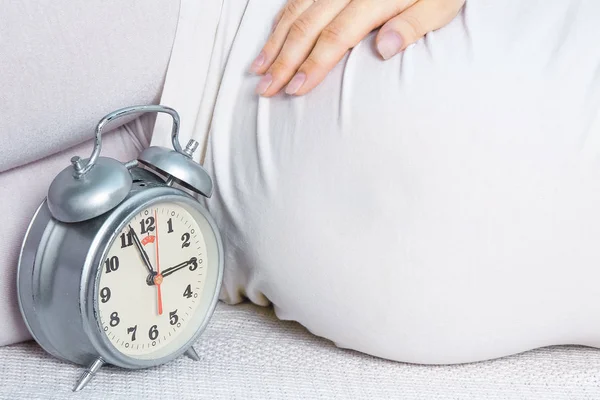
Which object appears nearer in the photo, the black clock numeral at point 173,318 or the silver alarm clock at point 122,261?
the silver alarm clock at point 122,261

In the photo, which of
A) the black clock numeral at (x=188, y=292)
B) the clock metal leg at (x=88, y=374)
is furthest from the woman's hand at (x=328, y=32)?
the clock metal leg at (x=88, y=374)

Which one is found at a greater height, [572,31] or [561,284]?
[572,31]

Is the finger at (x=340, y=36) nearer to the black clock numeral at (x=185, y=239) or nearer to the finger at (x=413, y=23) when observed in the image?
the finger at (x=413, y=23)

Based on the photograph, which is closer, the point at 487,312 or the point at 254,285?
the point at 487,312

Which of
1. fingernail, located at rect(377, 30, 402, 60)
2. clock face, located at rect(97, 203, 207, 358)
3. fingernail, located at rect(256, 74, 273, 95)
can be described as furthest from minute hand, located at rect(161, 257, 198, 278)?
fingernail, located at rect(377, 30, 402, 60)

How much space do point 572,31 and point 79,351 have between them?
2.06 ft

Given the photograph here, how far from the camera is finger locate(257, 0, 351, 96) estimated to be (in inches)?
35.8

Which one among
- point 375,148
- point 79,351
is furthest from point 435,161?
point 79,351

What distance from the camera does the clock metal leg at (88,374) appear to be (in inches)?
33.2

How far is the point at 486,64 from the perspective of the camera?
0.84 m

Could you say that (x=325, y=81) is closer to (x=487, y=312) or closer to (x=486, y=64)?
(x=486, y=64)

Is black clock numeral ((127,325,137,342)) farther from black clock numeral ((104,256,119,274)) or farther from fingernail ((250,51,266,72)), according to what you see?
fingernail ((250,51,266,72))

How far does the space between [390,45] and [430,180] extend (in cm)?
16

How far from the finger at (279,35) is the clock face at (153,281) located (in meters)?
0.19
